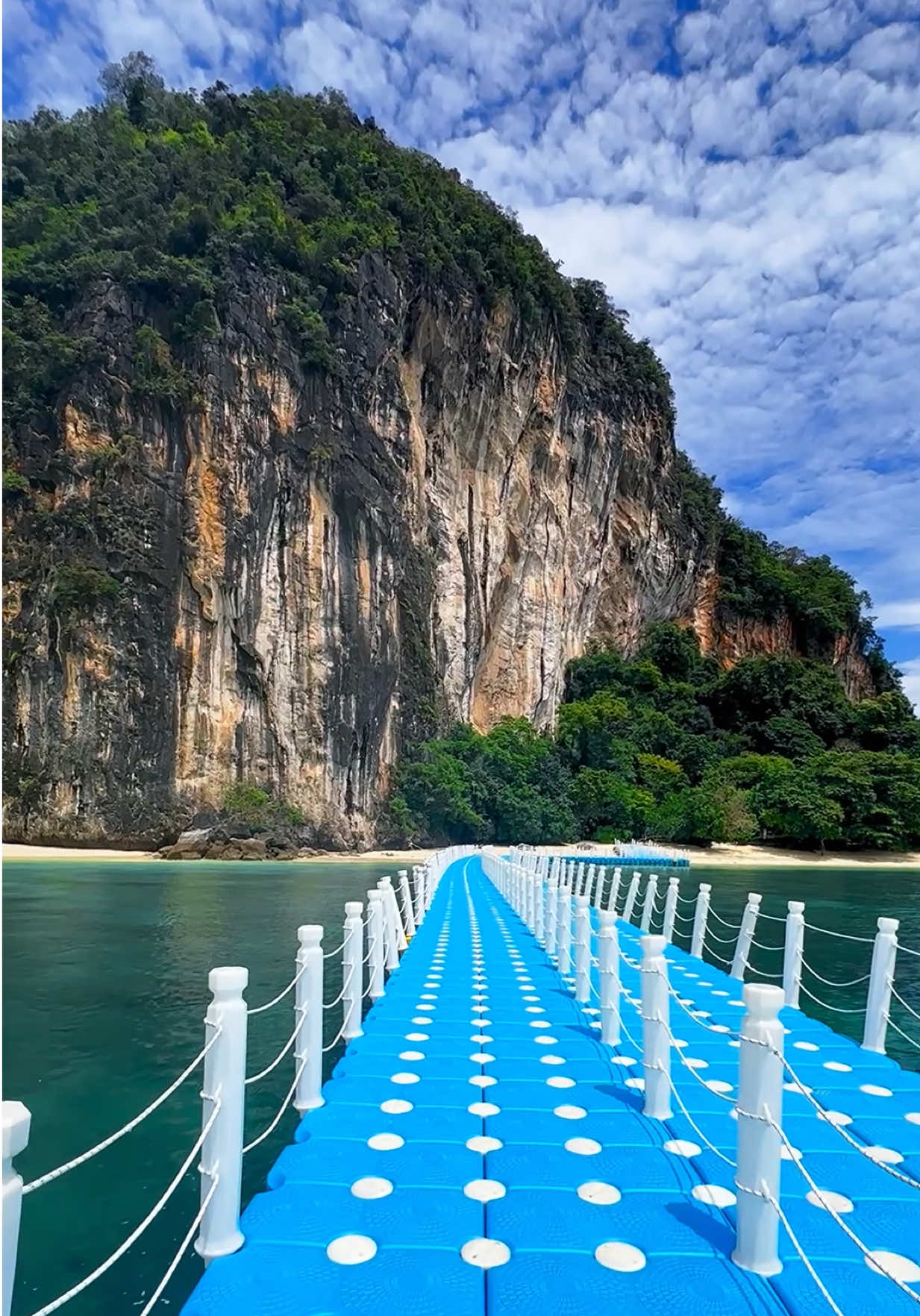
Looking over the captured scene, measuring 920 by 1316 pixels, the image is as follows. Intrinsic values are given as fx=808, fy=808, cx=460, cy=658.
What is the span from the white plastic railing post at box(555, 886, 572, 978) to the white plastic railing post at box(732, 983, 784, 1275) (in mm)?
5483

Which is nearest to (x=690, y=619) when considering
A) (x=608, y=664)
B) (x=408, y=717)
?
(x=608, y=664)

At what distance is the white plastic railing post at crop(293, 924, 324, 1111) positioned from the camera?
A: 4648 millimetres

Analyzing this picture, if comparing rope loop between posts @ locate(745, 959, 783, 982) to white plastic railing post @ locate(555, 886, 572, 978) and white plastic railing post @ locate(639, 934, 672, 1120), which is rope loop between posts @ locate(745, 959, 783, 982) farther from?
white plastic railing post @ locate(639, 934, 672, 1120)

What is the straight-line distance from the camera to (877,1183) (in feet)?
12.5

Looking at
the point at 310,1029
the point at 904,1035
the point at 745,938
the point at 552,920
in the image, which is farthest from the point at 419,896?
the point at 310,1029

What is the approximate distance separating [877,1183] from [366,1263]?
2442 mm

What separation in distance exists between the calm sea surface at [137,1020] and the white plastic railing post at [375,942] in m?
1.15

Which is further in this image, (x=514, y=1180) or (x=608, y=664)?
(x=608, y=664)

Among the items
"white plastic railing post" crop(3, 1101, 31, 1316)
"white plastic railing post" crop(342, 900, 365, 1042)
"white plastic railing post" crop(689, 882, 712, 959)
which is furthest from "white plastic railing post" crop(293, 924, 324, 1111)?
"white plastic railing post" crop(689, 882, 712, 959)

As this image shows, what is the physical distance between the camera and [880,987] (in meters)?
6.23

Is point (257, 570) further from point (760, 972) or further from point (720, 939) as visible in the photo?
point (760, 972)

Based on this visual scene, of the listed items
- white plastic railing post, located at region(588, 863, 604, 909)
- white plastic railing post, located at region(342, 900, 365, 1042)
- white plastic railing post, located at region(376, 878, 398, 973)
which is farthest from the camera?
white plastic railing post, located at region(588, 863, 604, 909)

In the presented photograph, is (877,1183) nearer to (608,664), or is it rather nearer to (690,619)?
(608,664)

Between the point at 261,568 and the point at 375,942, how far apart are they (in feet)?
112
